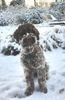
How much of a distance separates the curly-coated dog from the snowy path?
151 mm

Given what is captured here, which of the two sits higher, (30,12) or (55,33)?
(55,33)

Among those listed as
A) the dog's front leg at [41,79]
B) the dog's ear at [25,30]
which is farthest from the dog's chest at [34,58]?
the dog's ear at [25,30]

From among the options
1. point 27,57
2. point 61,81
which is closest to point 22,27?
point 27,57

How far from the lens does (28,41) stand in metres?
4.29

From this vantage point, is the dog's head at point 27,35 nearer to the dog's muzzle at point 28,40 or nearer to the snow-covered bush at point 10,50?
the dog's muzzle at point 28,40

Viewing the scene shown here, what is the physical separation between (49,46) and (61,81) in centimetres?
261

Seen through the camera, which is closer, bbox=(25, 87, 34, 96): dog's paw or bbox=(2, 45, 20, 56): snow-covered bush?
bbox=(25, 87, 34, 96): dog's paw

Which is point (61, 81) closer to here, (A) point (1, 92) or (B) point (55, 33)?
(A) point (1, 92)

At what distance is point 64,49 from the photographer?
305 inches

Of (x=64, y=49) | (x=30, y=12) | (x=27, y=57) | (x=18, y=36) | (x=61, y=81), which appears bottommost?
(x=30, y=12)

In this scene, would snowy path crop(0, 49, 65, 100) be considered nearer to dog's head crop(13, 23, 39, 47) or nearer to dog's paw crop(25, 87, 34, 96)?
dog's paw crop(25, 87, 34, 96)

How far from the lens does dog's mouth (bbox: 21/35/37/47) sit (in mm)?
4250

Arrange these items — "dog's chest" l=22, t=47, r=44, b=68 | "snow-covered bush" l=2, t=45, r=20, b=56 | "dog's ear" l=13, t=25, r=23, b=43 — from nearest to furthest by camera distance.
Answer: "dog's ear" l=13, t=25, r=23, b=43
"dog's chest" l=22, t=47, r=44, b=68
"snow-covered bush" l=2, t=45, r=20, b=56

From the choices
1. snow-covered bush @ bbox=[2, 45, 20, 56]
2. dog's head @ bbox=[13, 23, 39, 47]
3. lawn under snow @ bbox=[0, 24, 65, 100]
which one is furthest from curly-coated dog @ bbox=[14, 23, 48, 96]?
snow-covered bush @ bbox=[2, 45, 20, 56]
